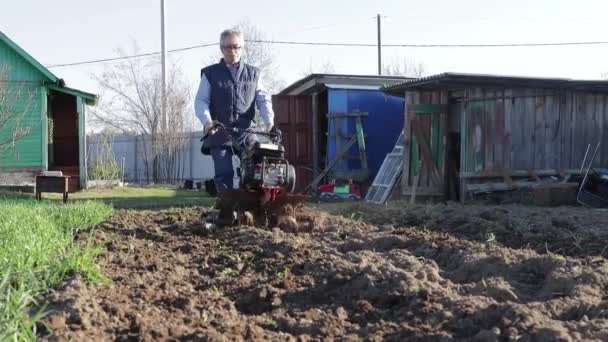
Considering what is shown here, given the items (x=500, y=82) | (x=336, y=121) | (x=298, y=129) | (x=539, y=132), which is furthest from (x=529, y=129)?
(x=298, y=129)

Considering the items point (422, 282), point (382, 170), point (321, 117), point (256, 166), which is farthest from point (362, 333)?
point (321, 117)

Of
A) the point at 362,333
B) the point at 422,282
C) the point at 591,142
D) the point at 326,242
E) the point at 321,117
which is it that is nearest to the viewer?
the point at 362,333

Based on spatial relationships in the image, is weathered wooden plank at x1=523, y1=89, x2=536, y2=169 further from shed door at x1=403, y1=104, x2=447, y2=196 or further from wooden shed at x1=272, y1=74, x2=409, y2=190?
wooden shed at x1=272, y1=74, x2=409, y2=190

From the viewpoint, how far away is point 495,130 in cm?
1218

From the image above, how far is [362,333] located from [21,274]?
1719 mm

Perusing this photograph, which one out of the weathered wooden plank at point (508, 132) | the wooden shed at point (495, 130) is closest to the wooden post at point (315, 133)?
the wooden shed at point (495, 130)

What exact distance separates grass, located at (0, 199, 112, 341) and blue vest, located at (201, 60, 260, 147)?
5.43 ft

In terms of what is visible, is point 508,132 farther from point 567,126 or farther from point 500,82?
point 567,126

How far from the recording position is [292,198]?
20.3ft

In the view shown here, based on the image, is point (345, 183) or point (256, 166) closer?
point (256, 166)

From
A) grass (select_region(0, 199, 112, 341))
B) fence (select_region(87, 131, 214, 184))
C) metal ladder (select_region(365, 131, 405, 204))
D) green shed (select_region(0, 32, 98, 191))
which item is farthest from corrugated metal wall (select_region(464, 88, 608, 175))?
fence (select_region(87, 131, 214, 184))

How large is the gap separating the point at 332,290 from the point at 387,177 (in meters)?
9.85

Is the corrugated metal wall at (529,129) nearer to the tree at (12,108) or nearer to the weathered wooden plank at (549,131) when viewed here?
the weathered wooden plank at (549,131)

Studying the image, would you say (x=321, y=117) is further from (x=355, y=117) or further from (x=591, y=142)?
(x=591, y=142)
